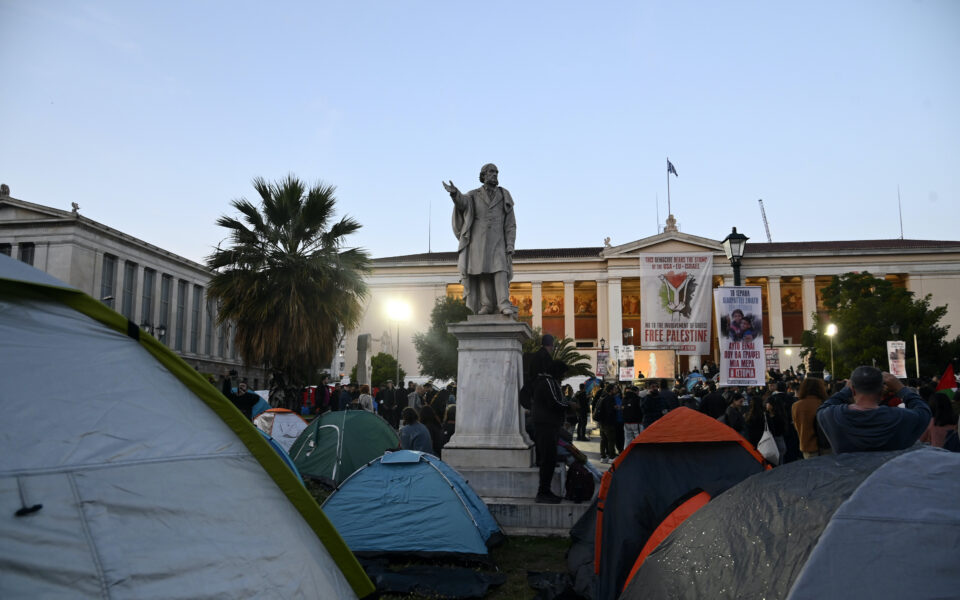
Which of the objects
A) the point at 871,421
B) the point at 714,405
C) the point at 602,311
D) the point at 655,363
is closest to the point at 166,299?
the point at 602,311

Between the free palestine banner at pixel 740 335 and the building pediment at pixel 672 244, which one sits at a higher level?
the building pediment at pixel 672 244

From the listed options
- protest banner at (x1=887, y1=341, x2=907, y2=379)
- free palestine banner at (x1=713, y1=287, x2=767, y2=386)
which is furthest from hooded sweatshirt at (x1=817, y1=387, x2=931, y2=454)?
protest banner at (x1=887, y1=341, x2=907, y2=379)

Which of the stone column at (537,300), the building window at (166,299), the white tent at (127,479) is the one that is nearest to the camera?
the white tent at (127,479)

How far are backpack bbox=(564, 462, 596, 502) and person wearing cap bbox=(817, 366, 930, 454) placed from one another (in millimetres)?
3527

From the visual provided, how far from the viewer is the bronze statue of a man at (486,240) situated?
29.5ft

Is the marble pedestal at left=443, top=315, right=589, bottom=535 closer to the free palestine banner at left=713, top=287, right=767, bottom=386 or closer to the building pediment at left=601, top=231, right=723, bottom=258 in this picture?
the free palestine banner at left=713, top=287, right=767, bottom=386

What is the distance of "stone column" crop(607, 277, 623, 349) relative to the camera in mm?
57219

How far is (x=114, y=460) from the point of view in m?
2.57

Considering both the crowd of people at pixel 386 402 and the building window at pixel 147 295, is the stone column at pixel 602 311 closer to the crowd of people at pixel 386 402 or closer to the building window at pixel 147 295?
the building window at pixel 147 295

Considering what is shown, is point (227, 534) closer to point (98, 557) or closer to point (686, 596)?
point (98, 557)

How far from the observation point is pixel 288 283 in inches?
732

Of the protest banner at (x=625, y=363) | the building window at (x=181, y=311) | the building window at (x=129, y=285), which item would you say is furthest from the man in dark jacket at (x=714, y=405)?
the building window at (x=181, y=311)

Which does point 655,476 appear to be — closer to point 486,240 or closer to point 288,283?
point 486,240

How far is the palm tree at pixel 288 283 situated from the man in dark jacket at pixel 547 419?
462 inches
